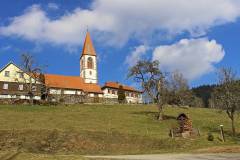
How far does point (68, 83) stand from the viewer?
121m

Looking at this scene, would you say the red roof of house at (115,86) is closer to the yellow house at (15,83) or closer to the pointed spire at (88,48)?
the pointed spire at (88,48)

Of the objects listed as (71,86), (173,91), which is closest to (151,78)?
(173,91)

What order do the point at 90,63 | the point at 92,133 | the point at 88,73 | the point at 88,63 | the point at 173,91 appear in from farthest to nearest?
the point at 90,63, the point at 88,63, the point at 88,73, the point at 173,91, the point at 92,133

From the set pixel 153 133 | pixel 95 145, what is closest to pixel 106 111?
pixel 153 133

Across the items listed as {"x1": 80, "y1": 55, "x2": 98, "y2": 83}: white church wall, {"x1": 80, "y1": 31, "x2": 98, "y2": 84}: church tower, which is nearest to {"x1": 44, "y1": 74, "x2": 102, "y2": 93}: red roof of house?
{"x1": 80, "y1": 55, "x2": 98, "y2": 83}: white church wall

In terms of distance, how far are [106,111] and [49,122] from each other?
19.1 m

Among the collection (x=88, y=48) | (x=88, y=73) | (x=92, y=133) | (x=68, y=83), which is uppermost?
(x=88, y=48)

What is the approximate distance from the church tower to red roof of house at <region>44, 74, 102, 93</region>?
1592 cm

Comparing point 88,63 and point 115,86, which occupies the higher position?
point 88,63

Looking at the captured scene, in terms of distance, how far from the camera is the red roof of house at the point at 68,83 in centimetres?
11756

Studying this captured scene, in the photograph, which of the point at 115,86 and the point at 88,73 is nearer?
the point at 115,86

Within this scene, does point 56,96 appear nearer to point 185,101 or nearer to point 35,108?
point 35,108

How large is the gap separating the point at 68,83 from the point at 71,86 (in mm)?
1568

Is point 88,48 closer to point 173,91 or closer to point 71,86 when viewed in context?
point 71,86
